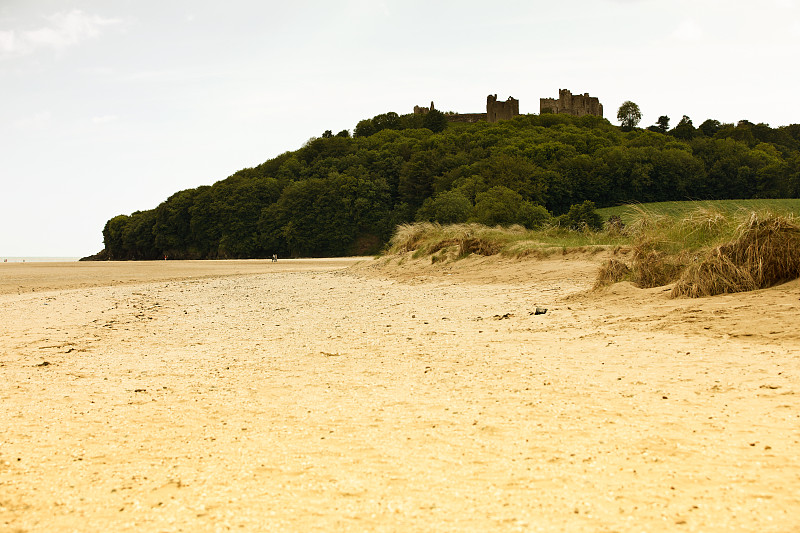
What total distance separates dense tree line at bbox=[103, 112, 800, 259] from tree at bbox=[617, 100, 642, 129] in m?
35.2

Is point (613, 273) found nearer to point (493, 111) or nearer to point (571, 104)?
point (493, 111)

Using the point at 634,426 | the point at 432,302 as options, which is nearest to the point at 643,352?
the point at 634,426

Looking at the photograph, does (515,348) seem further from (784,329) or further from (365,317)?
(365,317)

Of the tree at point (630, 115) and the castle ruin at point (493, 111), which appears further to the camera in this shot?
→ the castle ruin at point (493, 111)

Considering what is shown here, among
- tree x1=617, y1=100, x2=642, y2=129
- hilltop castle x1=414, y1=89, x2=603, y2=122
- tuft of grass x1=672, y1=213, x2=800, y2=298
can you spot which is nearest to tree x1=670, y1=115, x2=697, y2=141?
tree x1=617, y1=100, x2=642, y2=129

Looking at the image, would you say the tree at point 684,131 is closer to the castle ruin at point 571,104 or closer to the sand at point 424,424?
the castle ruin at point 571,104

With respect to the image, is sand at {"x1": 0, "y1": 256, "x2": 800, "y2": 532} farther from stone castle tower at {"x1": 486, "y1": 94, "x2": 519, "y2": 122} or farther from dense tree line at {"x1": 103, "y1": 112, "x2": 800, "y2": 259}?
stone castle tower at {"x1": 486, "y1": 94, "x2": 519, "y2": 122}

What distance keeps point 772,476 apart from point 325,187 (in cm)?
7754

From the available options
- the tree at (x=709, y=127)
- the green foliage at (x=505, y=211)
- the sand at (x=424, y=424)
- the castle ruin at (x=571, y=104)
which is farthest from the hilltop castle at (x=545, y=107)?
the sand at (x=424, y=424)

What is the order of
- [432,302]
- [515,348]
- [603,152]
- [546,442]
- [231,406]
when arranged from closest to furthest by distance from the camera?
[546,442], [231,406], [515,348], [432,302], [603,152]

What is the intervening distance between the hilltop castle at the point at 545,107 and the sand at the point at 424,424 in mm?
141042

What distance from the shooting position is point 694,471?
312 centimetres

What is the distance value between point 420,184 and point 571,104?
276ft

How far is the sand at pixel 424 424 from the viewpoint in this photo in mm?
2867
